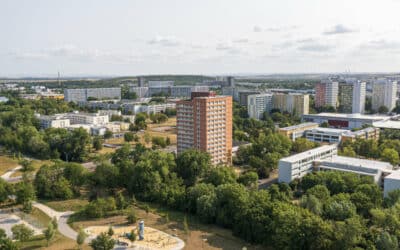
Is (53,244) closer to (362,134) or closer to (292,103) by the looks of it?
(362,134)

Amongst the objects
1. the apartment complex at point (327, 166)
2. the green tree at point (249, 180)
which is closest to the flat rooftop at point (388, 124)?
the apartment complex at point (327, 166)

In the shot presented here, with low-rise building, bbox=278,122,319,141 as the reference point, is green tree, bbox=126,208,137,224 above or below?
below

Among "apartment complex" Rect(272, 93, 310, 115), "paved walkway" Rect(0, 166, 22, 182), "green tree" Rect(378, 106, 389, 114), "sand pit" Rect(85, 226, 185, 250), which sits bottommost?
"sand pit" Rect(85, 226, 185, 250)

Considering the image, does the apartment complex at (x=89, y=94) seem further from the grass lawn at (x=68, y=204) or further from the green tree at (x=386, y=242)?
the green tree at (x=386, y=242)

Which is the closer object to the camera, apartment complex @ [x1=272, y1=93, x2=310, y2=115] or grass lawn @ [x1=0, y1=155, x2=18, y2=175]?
grass lawn @ [x1=0, y1=155, x2=18, y2=175]

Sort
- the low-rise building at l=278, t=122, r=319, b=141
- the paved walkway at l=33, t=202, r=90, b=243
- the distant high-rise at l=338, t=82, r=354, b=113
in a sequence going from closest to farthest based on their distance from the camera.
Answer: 1. the paved walkway at l=33, t=202, r=90, b=243
2. the low-rise building at l=278, t=122, r=319, b=141
3. the distant high-rise at l=338, t=82, r=354, b=113

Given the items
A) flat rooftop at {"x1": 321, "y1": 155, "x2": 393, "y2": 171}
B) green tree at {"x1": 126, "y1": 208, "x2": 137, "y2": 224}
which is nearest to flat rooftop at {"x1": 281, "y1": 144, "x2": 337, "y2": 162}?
flat rooftop at {"x1": 321, "y1": 155, "x2": 393, "y2": 171}

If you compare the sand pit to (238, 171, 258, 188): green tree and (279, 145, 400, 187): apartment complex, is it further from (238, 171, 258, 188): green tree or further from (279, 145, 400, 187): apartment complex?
(279, 145, 400, 187): apartment complex

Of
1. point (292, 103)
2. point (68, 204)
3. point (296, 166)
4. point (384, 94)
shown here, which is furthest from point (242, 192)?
point (384, 94)
